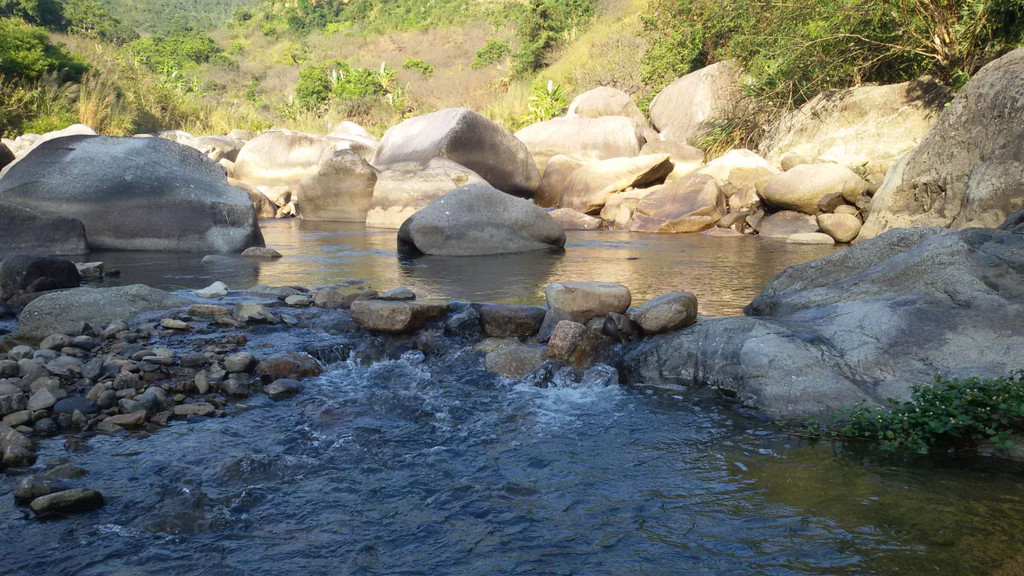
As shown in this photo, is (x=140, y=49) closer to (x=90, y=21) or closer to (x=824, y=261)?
(x=90, y=21)

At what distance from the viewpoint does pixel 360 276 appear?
8930 millimetres

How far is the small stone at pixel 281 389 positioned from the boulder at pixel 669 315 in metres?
2.52

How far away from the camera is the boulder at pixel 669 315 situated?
18.5 feet

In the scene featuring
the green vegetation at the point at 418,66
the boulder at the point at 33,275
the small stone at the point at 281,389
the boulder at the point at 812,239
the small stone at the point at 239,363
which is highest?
the green vegetation at the point at 418,66

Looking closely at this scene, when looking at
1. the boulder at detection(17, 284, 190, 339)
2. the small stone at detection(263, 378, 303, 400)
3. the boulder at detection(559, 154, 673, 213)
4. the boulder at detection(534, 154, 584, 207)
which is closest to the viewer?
the small stone at detection(263, 378, 303, 400)

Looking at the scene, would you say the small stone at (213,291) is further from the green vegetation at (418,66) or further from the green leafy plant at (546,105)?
the green vegetation at (418,66)

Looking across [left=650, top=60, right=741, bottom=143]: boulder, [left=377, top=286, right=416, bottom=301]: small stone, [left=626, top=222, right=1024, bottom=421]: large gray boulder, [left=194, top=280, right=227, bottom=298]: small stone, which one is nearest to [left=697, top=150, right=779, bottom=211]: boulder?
[left=650, top=60, right=741, bottom=143]: boulder

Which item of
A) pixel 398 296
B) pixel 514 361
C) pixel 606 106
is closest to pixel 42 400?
pixel 398 296

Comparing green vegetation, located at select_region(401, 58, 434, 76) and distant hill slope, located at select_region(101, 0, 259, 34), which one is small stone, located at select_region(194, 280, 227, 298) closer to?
green vegetation, located at select_region(401, 58, 434, 76)

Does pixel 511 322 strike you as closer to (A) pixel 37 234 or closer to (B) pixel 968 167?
(A) pixel 37 234

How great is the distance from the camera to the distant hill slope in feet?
199

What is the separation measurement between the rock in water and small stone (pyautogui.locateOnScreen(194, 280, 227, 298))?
3289 mm

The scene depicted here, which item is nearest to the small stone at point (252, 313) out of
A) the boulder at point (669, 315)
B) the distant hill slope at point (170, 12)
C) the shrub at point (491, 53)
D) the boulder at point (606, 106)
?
the boulder at point (669, 315)

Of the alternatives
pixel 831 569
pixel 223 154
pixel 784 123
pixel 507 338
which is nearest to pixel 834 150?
pixel 784 123
